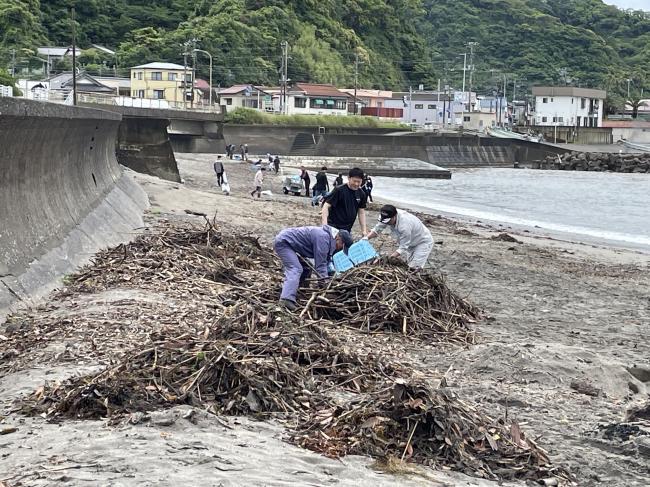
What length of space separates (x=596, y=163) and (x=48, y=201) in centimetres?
7747

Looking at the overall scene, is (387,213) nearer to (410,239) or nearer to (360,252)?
(410,239)

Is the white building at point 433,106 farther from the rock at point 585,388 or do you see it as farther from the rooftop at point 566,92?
the rock at point 585,388

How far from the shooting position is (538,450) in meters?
5.07

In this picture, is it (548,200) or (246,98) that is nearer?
(548,200)

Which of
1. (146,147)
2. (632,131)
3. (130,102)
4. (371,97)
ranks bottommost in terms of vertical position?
(146,147)

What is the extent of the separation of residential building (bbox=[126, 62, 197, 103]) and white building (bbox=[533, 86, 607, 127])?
53.1m

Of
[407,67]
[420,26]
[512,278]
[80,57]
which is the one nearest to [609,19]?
[420,26]

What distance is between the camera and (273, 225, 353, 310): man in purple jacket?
321 inches

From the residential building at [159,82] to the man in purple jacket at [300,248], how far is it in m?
83.1

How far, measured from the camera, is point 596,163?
81.1 m

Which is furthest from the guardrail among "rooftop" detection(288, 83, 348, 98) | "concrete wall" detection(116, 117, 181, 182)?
"concrete wall" detection(116, 117, 181, 182)

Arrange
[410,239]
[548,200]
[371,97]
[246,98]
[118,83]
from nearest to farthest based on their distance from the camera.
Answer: [410,239], [548,200], [118,83], [246,98], [371,97]

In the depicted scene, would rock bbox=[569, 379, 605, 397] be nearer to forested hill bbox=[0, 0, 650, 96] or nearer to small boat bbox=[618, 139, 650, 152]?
forested hill bbox=[0, 0, 650, 96]

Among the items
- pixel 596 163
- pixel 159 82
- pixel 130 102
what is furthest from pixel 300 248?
pixel 159 82
